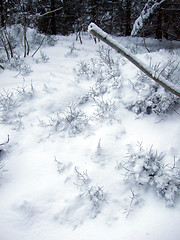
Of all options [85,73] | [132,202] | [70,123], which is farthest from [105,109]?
[85,73]

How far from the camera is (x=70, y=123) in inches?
127

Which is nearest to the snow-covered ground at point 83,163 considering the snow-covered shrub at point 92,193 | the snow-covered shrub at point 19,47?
the snow-covered shrub at point 92,193

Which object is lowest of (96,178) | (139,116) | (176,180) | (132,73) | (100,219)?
(100,219)

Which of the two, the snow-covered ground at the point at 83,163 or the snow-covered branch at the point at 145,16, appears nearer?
the snow-covered ground at the point at 83,163

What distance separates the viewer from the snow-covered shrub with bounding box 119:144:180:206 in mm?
2105

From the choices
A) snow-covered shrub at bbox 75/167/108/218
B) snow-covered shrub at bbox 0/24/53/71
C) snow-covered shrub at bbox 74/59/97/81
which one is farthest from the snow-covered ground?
snow-covered shrub at bbox 0/24/53/71

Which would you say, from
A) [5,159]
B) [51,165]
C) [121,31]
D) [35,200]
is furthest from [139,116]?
[121,31]

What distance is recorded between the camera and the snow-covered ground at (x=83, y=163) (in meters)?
1.98

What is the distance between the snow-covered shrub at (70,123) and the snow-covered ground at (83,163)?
0.02 metres

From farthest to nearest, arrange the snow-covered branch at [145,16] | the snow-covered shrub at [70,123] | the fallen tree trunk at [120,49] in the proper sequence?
the snow-covered branch at [145,16] < the snow-covered shrub at [70,123] < the fallen tree trunk at [120,49]

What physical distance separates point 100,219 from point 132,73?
10.5 ft

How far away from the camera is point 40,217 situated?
2.08 metres

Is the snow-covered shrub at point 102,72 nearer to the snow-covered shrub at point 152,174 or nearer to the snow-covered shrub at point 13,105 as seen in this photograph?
the snow-covered shrub at point 13,105

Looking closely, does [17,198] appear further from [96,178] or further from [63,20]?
[63,20]
